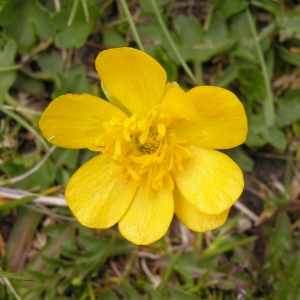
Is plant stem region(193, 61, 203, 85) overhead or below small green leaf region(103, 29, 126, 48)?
below

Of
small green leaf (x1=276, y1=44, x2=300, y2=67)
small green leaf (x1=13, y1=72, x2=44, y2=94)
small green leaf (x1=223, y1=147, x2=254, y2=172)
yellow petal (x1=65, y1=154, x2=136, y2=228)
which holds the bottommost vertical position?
small green leaf (x1=223, y1=147, x2=254, y2=172)

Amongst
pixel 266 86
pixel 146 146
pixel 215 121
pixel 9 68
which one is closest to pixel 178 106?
pixel 215 121

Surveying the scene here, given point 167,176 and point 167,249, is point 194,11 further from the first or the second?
point 167,249

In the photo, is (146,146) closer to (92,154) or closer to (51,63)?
(92,154)

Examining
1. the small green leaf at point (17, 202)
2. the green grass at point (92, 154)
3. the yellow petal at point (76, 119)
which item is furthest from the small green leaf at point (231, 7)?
the small green leaf at point (17, 202)

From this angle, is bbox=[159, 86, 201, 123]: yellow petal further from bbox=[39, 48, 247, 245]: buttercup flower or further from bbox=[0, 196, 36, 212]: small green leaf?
bbox=[0, 196, 36, 212]: small green leaf

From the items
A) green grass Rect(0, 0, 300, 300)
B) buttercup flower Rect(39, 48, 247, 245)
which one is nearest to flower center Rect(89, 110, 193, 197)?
buttercup flower Rect(39, 48, 247, 245)
